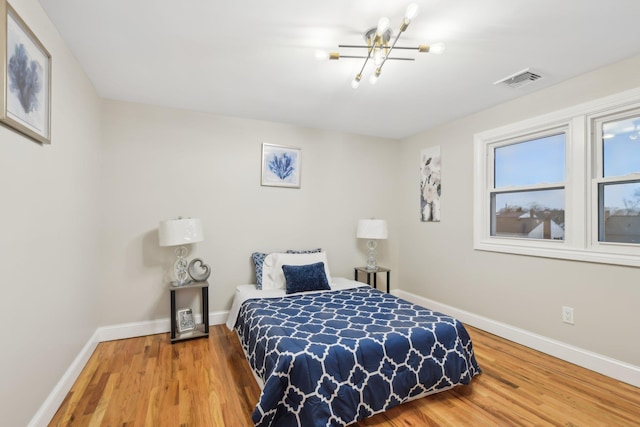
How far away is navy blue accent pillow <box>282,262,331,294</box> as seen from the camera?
3123mm

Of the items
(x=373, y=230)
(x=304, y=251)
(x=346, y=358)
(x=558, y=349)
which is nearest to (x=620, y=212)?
(x=558, y=349)

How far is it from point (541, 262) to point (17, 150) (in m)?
3.88

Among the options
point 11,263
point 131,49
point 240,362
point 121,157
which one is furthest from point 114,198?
point 240,362

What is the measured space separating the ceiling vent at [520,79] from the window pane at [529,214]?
1.03 meters

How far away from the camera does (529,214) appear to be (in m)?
3.02

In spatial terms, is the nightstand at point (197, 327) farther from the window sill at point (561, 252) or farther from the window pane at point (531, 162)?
the window pane at point (531, 162)

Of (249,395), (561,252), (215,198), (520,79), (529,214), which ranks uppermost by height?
(520,79)

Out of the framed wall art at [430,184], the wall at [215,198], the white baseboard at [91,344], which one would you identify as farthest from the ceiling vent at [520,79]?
the white baseboard at [91,344]

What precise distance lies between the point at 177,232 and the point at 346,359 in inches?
79.1

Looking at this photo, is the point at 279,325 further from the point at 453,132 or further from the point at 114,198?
the point at 453,132

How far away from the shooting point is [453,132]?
3678 millimetres

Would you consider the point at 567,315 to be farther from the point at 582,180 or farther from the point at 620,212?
the point at 582,180

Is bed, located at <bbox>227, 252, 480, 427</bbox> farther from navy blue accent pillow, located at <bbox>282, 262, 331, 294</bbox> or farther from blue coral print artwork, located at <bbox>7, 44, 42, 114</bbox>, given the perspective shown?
blue coral print artwork, located at <bbox>7, 44, 42, 114</bbox>

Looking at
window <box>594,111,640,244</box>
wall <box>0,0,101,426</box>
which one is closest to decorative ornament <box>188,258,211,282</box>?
wall <box>0,0,101,426</box>
